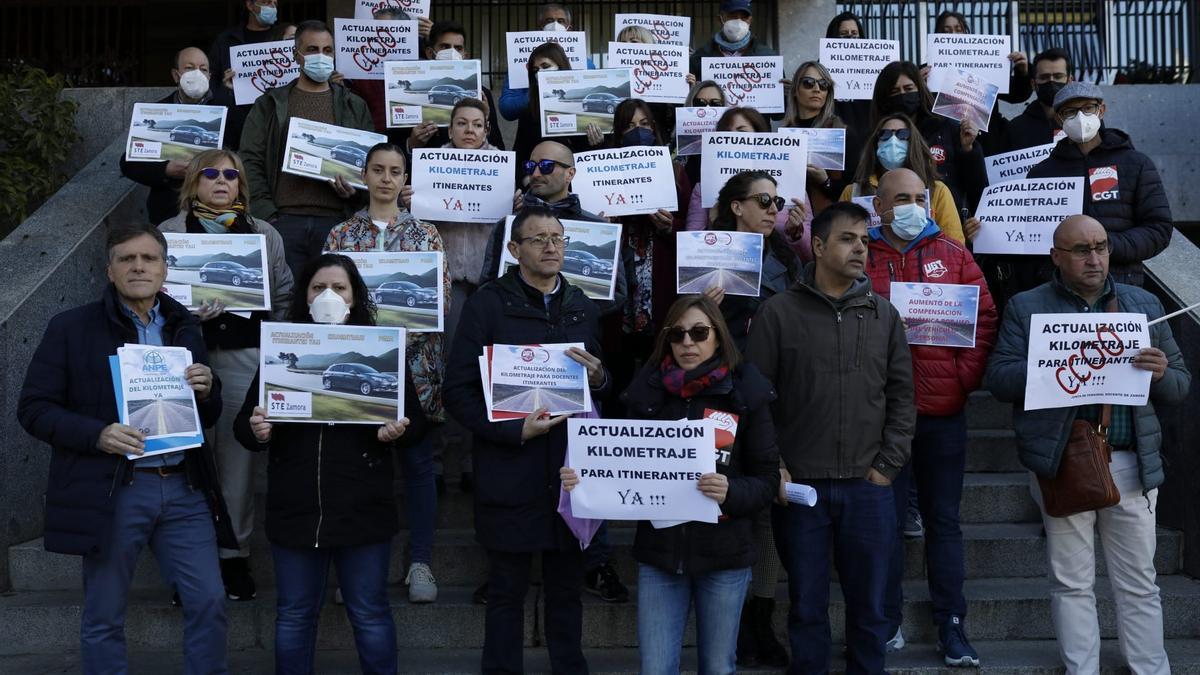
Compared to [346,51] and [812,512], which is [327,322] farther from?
[346,51]

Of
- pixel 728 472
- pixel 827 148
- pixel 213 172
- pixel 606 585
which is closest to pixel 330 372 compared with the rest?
pixel 213 172

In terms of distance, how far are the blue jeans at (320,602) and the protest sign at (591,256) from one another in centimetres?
177

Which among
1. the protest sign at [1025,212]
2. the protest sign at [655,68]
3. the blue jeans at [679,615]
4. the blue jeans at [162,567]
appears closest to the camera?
the blue jeans at [162,567]

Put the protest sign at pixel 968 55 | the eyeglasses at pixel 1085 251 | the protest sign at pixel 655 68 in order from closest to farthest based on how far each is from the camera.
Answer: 1. the eyeglasses at pixel 1085 251
2. the protest sign at pixel 655 68
3. the protest sign at pixel 968 55

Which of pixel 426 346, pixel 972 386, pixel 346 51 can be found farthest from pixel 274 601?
pixel 346 51

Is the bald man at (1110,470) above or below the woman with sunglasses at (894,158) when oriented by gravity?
below

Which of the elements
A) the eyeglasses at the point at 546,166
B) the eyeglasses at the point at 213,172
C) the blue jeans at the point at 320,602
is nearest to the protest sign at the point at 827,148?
the eyeglasses at the point at 546,166

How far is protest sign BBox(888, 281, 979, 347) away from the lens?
6199 mm

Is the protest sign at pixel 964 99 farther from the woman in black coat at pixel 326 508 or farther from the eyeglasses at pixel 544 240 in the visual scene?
the woman in black coat at pixel 326 508

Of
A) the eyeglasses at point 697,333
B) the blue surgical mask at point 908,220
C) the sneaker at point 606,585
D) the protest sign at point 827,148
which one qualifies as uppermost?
the protest sign at point 827,148

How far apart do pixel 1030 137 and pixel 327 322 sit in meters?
5.45

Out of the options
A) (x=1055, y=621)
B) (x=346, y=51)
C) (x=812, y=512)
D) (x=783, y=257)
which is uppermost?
(x=346, y=51)

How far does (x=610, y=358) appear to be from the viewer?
289 inches

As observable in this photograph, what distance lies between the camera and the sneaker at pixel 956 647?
6.16 metres
